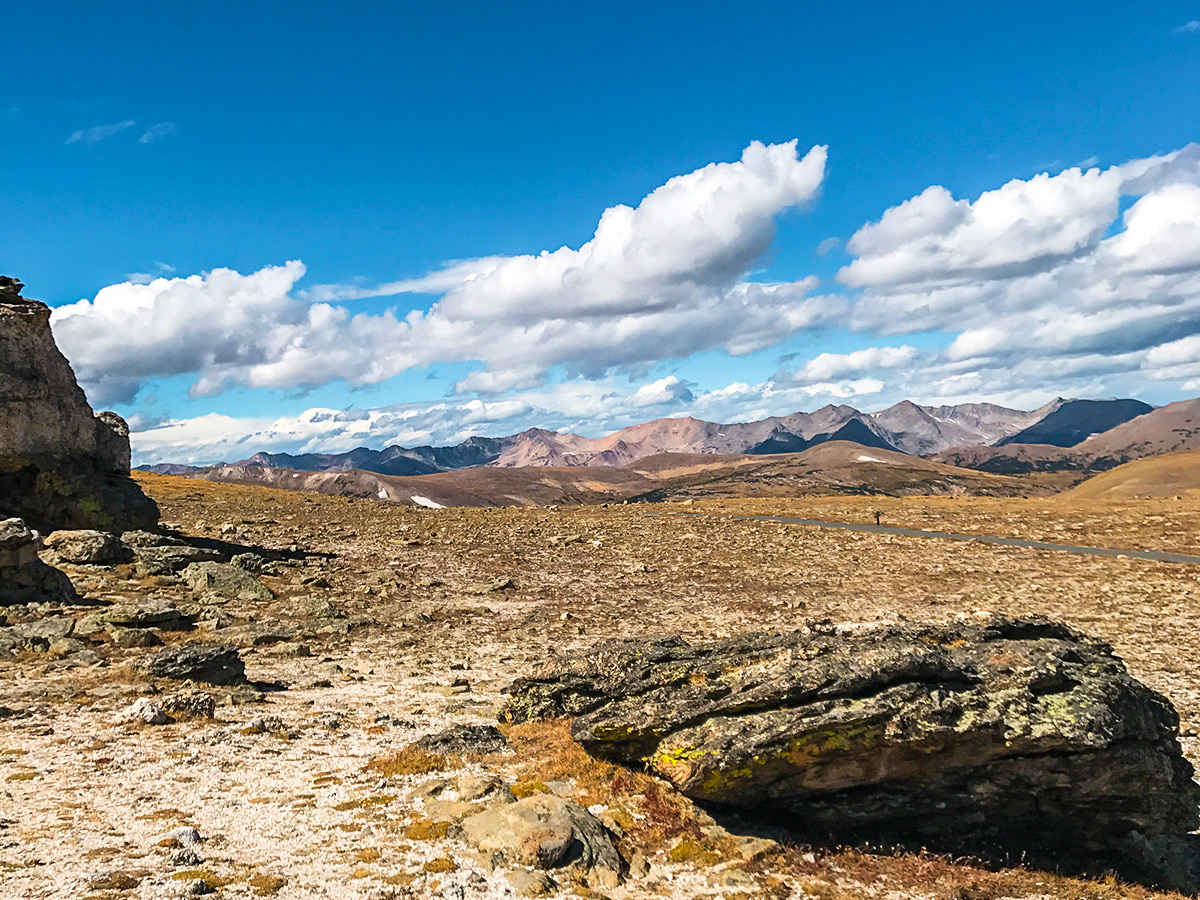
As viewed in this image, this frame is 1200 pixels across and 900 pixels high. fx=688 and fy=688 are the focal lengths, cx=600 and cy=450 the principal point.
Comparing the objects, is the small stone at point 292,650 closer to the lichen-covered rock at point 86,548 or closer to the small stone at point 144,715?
the small stone at point 144,715

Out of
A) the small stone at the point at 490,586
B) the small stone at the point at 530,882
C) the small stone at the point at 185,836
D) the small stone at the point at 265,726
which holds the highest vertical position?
the small stone at the point at 185,836

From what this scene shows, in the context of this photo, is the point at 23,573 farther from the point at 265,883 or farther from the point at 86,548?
the point at 265,883

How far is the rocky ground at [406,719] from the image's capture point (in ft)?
41.0

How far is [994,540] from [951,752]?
56706mm

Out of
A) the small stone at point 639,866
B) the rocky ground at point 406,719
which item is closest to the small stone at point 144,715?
the rocky ground at point 406,719

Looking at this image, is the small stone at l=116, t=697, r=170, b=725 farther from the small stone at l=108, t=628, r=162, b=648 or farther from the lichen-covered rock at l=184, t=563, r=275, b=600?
the lichen-covered rock at l=184, t=563, r=275, b=600

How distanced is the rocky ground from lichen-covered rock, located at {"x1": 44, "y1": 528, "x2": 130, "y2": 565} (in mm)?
941

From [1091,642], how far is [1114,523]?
216 feet

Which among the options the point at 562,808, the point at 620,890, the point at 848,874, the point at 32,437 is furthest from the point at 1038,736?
the point at 32,437

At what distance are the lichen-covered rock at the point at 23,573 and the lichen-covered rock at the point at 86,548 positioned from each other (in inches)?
288

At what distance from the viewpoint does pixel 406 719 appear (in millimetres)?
20875

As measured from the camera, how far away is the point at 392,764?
16.6m

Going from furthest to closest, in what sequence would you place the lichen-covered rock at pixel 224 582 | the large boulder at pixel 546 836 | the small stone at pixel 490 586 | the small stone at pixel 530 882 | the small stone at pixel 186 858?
the small stone at pixel 490 586
the lichen-covered rock at pixel 224 582
the large boulder at pixel 546 836
the small stone at pixel 530 882
the small stone at pixel 186 858

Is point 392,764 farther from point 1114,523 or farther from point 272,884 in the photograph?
point 1114,523
